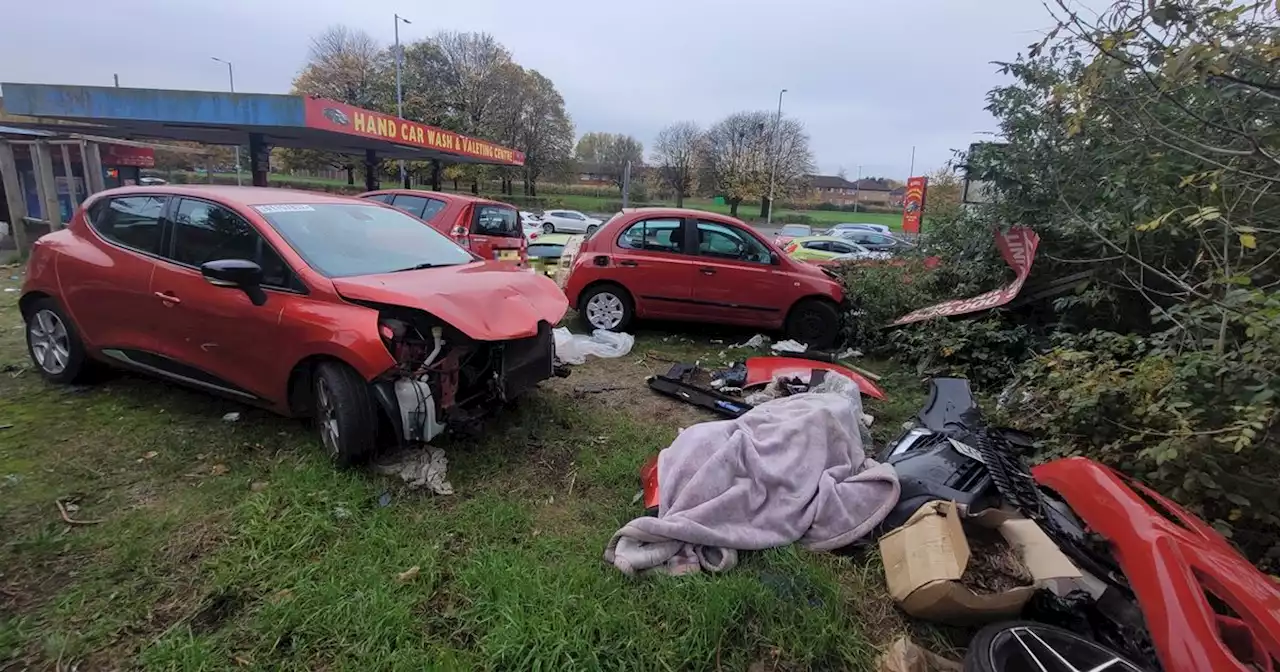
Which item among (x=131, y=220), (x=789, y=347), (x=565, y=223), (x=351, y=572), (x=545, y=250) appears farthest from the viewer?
(x=565, y=223)

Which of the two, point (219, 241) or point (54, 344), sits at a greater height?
point (219, 241)

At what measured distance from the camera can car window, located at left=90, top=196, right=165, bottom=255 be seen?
12.8 feet

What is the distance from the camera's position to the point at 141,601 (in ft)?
7.75

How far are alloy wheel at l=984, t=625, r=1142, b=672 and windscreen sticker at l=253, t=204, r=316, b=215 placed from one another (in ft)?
14.0

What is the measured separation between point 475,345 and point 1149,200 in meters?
4.89

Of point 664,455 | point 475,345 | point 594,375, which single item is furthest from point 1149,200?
point 475,345

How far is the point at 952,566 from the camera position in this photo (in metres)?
2.28

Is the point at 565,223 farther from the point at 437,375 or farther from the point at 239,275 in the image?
the point at 437,375

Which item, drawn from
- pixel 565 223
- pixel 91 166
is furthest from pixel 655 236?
pixel 565 223

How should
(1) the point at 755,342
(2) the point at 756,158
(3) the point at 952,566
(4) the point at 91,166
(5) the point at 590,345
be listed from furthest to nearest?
1. (2) the point at 756,158
2. (4) the point at 91,166
3. (1) the point at 755,342
4. (5) the point at 590,345
5. (3) the point at 952,566

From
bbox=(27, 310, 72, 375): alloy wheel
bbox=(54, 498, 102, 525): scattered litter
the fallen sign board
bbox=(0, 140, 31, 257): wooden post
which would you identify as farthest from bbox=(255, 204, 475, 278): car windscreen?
bbox=(0, 140, 31, 257): wooden post

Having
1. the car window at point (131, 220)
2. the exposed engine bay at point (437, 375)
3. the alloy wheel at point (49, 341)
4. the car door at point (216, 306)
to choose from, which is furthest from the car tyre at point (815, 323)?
the alloy wheel at point (49, 341)

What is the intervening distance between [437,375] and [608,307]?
389 centimetres

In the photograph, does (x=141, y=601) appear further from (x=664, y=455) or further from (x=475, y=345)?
(x=664, y=455)
